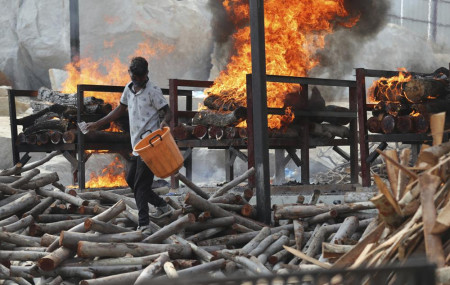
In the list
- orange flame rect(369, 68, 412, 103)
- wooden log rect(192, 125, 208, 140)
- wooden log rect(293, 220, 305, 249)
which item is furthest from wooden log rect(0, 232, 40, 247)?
orange flame rect(369, 68, 412, 103)

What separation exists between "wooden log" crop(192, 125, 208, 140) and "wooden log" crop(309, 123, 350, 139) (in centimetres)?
172

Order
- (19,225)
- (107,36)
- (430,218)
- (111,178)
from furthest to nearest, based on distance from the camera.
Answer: (107,36) < (111,178) < (19,225) < (430,218)

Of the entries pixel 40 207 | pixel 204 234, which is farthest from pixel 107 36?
pixel 204 234

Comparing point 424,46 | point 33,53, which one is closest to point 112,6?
point 33,53

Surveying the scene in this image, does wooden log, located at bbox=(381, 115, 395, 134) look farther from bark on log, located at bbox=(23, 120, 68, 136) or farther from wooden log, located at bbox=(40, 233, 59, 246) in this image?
bark on log, located at bbox=(23, 120, 68, 136)

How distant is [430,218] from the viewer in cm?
396

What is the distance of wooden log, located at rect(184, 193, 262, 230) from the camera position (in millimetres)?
7836

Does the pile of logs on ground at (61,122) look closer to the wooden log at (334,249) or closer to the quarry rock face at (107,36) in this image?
the wooden log at (334,249)

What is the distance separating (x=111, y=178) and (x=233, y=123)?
14.3 feet

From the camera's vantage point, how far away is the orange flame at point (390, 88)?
10.8 meters

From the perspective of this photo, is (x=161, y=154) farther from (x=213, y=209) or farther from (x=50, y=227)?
(x=50, y=227)

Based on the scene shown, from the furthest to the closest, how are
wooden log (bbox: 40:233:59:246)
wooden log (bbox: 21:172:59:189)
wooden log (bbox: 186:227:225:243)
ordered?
wooden log (bbox: 21:172:59:189), wooden log (bbox: 186:227:225:243), wooden log (bbox: 40:233:59:246)

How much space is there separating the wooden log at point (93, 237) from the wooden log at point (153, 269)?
68cm

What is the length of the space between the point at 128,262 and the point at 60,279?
0.61 m
